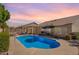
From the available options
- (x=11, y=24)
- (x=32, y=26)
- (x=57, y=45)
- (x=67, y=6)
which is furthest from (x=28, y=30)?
(x=67, y=6)

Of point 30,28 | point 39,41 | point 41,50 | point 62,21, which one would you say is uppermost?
point 62,21

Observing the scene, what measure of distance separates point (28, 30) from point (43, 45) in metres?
0.37

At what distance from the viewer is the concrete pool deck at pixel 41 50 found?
3229mm

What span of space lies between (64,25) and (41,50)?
23.0 inches

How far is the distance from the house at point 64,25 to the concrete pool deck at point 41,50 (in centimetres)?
19

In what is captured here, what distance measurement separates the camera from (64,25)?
10.5 feet

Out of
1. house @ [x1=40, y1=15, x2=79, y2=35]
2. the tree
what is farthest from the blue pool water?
the tree

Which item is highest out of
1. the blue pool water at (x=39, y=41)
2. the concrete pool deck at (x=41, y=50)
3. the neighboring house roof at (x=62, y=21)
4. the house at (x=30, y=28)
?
the neighboring house roof at (x=62, y=21)

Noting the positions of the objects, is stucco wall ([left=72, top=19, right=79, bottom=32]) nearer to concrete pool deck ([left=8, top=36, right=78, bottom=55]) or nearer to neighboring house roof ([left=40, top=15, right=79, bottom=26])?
neighboring house roof ([left=40, top=15, right=79, bottom=26])

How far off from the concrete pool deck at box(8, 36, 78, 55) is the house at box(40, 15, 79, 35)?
0.19 meters

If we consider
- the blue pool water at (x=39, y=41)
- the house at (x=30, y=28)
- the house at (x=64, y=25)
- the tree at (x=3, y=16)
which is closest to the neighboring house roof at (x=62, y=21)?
the house at (x=64, y=25)

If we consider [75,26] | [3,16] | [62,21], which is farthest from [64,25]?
[3,16]

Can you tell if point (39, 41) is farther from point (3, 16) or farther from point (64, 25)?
point (3, 16)

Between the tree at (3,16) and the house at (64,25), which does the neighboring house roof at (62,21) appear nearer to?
the house at (64,25)
